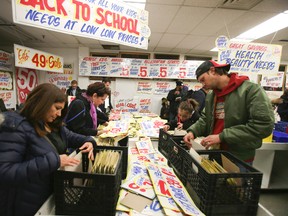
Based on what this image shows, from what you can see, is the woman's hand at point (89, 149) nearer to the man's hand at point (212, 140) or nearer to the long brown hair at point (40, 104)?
the long brown hair at point (40, 104)

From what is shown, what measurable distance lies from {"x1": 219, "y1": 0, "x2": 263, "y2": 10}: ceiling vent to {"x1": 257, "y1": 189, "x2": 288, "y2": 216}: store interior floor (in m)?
2.98

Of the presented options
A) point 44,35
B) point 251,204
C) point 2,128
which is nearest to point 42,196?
point 2,128

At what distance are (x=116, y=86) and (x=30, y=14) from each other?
507 centimetres

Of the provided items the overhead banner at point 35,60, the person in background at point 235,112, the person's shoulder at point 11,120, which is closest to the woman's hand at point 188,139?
the person in background at point 235,112

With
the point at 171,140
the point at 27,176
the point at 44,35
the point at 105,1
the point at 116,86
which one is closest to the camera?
the point at 27,176

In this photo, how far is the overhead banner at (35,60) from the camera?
4254mm

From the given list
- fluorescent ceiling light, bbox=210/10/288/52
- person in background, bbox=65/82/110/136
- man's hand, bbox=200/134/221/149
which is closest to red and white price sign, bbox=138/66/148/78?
fluorescent ceiling light, bbox=210/10/288/52

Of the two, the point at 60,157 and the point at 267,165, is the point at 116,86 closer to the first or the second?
the point at 267,165

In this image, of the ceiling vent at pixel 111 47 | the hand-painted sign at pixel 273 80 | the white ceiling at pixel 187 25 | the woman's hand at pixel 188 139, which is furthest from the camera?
the hand-painted sign at pixel 273 80

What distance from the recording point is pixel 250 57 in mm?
3332

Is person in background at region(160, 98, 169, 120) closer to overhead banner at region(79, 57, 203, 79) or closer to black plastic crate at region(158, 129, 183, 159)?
overhead banner at region(79, 57, 203, 79)

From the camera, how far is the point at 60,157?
2.93 feet

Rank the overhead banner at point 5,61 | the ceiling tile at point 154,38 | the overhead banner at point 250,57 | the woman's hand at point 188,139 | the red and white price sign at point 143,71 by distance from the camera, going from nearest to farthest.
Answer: the woman's hand at point 188,139, the overhead banner at point 250,57, the ceiling tile at point 154,38, the overhead banner at point 5,61, the red and white price sign at point 143,71

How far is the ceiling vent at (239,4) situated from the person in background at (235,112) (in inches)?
85.8
